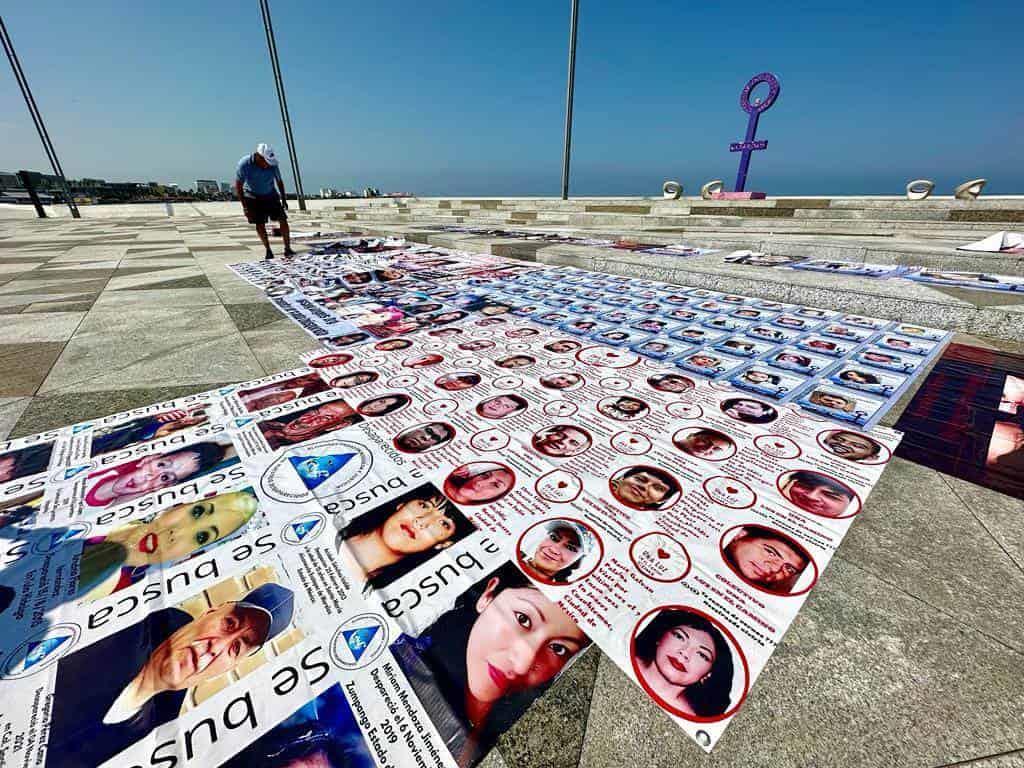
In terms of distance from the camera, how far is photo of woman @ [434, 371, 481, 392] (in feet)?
6.89

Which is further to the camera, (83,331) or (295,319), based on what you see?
(295,319)

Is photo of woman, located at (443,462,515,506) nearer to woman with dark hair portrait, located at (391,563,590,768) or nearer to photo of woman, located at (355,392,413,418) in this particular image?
Answer: woman with dark hair portrait, located at (391,563,590,768)

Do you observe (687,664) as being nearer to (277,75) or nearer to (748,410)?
(748,410)

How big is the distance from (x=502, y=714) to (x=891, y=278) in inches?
173

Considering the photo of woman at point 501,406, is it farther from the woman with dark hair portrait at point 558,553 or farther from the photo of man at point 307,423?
the woman with dark hair portrait at point 558,553

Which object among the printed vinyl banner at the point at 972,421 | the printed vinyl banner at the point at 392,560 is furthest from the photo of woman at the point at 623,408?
the printed vinyl banner at the point at 972,421

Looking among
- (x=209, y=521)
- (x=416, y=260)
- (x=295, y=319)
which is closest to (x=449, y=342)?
(x=295, y=319)

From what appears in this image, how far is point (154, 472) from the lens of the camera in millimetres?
1446

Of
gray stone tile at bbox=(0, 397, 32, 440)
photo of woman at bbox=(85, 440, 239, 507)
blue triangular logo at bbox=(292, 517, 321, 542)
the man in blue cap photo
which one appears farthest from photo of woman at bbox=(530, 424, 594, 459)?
gray stone tile at bbox=(0, 397, 32, 440)

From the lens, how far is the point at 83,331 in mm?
2875

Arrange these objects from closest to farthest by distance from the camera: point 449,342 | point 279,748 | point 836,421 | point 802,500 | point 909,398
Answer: point 279,748, point 802,500, point 836,421, point 909,398, point 449,342

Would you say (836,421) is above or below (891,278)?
below

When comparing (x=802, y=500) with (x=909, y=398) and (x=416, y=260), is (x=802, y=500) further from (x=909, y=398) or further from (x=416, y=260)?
(x=416, y=260)

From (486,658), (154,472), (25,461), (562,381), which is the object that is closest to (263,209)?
(25,461)
